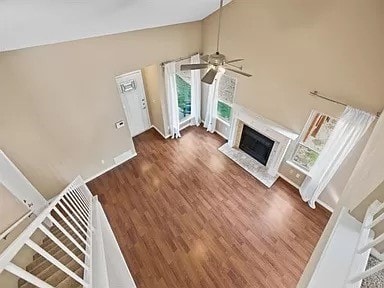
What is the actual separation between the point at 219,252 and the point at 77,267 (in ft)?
8.69

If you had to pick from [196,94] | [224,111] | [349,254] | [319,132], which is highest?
[349,254]

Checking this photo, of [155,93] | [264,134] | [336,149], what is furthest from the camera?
[155,93]

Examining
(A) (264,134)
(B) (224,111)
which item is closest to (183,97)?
(B) (224,111)

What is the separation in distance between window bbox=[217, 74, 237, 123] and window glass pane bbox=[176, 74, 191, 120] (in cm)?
101

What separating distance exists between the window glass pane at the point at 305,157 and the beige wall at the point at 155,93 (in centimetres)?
373

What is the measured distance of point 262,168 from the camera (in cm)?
585

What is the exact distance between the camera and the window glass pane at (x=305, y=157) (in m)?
4.73

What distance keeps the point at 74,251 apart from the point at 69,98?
2.83 meters

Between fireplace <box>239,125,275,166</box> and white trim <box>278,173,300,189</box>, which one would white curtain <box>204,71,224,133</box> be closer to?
fireplace <box>239,125,275,166</box>

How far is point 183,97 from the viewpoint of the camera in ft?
22.1

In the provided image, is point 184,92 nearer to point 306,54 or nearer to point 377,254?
point 306,54

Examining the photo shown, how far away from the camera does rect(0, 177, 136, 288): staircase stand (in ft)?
5.40

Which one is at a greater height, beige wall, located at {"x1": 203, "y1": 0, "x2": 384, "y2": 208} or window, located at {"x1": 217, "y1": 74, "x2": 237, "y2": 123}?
beige wall, located at {"x1": 203, "y1": 0, "x2": 384, "y2": 208}

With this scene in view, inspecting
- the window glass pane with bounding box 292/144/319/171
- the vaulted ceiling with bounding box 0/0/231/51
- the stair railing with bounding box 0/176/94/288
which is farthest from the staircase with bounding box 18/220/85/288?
the window glass pane with bounding box 292/144/319/171
